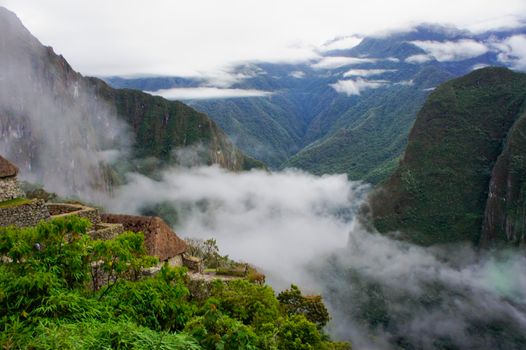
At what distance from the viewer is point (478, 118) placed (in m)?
161

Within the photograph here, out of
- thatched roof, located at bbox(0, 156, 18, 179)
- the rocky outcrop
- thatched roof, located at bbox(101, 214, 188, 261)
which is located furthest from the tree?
the rocky outcrop

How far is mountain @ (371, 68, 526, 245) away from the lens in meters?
134

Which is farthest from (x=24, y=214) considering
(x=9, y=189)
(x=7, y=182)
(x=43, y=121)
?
(x=43, y=121)

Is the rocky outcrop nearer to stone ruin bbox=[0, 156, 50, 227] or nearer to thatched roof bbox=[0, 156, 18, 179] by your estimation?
stone ruin bbox=[0, 156, 50, 227]

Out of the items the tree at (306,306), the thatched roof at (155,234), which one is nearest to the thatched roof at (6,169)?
the thatched roof at (155,234)

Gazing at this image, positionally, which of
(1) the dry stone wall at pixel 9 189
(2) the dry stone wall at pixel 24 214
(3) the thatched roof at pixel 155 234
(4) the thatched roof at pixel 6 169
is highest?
(4) the thatched roof at pixel 6 169

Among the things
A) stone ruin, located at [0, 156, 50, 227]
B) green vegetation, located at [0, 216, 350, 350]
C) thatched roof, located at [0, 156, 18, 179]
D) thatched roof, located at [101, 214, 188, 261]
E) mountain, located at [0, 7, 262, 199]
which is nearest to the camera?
green vegetation, located at [0, 216, 350, 350]

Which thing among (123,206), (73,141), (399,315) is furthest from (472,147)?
(73,141)

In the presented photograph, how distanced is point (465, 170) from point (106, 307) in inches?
6179

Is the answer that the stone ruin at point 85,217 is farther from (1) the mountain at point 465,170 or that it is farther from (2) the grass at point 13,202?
(1) the mountain at point 465,170

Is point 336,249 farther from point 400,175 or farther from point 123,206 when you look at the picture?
point 123,206

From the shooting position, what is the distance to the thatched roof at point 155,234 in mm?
23250

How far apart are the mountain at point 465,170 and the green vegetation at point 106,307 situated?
13511cm

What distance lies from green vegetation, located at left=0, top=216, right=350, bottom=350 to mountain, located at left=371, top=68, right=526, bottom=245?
5319 inches
